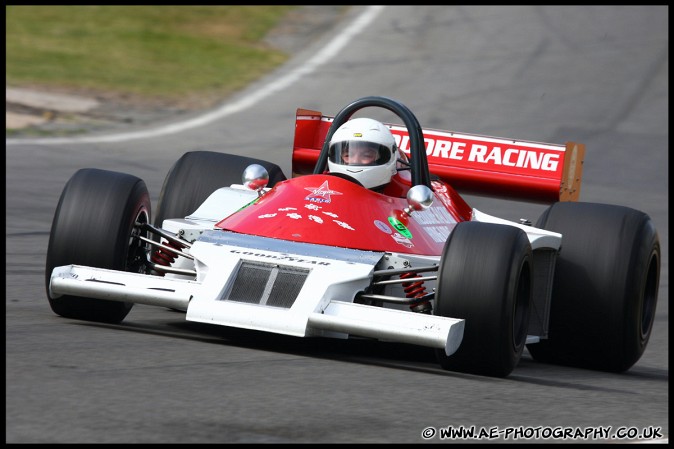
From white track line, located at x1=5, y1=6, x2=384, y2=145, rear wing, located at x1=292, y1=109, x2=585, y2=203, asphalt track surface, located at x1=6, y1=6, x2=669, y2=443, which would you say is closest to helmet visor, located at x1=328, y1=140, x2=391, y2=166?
asphalt track surface, located at x1=6, y1=6, x2=669, y2=443

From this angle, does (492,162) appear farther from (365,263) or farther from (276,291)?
(276,291)

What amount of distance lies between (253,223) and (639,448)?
126 inches

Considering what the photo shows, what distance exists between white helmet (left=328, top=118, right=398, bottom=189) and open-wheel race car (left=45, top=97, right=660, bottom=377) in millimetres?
42

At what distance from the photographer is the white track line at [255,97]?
684 inches

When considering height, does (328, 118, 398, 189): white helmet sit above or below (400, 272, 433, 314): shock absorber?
above

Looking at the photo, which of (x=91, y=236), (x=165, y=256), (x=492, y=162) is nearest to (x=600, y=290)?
(x=492, y=162)

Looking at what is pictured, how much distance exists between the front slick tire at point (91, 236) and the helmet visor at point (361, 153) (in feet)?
4.72

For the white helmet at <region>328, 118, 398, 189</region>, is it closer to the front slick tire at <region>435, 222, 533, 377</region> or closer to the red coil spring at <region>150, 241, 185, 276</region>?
the red coil spring at <region>150, 241, 185, 276</region>

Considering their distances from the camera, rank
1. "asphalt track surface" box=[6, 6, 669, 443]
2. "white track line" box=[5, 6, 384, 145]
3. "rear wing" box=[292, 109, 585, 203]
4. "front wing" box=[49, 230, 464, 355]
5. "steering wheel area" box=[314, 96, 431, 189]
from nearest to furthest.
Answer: "asphalt track surface" box=[6, 6, 669, 443], "front wing" box=[49, 230, 464, 355], "steering wheel area" box=[314, 96, 431, 189], "rear wing" box=[292, 109, 585, 203], "white track line" box=[5, 6, 384, 145]

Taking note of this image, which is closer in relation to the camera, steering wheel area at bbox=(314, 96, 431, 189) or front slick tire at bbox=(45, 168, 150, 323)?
front slick tire at bbox=(45, 168, 150, 323)

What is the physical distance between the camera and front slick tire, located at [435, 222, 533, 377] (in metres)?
6.91

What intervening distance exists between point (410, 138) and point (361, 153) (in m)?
0.41

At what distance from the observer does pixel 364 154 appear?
8.42 m

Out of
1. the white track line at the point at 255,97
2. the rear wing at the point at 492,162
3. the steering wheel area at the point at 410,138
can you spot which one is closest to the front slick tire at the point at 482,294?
the steering wheel area at the point at 410,138
